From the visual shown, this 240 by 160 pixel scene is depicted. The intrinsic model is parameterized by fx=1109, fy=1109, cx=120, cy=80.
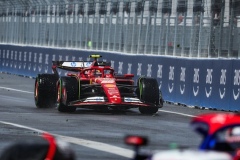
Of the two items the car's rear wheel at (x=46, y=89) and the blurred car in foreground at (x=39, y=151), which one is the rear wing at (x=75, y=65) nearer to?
the car's rear wheel at (x=46, y=89)

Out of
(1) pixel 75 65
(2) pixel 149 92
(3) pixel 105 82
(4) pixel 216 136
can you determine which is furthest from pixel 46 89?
(4) pixel 216 136

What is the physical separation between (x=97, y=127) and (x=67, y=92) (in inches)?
152

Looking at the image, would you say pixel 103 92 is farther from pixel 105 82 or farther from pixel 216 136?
pixel 216 136

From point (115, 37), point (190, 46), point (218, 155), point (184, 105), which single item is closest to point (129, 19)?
point (115, 37)

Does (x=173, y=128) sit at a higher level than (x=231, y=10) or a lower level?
lower

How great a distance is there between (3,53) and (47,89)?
1087 inches

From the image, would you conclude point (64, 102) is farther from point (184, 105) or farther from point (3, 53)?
point (3, 53)

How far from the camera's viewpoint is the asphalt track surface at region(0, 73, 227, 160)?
15359 millimetres

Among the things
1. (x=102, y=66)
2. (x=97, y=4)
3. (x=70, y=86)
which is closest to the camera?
(x=70, y=86)

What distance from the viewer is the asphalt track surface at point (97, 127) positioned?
1536cm

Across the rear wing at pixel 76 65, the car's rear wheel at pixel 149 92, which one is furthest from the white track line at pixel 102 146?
the rear wing at pixel 76 65

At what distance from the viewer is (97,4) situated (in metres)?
42.3

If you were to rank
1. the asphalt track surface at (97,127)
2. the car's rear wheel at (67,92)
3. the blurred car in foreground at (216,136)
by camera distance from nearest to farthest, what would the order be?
1. the blurred car in foreground at (216,136)
2. the asphalt track surface at (97,127)
3. the car's rear wheel at (67,92)

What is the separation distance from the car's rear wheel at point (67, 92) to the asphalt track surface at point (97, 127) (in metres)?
0.27
